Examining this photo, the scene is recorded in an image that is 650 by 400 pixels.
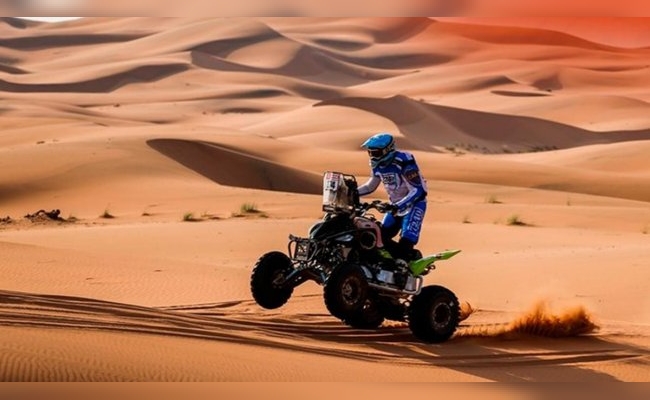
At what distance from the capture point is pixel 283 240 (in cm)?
1889

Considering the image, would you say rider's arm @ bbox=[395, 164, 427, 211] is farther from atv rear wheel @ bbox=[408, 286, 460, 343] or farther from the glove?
atv rear wheel @ bbox=[408, 286, 460, 343]

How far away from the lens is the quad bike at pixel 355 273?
945cm

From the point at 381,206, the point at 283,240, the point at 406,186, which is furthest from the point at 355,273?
the point at 283,240

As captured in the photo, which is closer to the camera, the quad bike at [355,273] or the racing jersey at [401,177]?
the quad bike at [355,273]

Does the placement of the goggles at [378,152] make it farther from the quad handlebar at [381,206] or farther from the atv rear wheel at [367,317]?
the atv rear wheel at [367,317]

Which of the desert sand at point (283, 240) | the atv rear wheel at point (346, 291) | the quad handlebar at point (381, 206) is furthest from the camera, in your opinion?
the quad handlebar at point (381, 206)

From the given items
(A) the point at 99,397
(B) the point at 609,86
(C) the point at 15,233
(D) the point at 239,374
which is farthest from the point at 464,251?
(B) the point at 609,86

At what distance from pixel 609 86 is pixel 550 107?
41110 mm

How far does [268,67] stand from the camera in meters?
111

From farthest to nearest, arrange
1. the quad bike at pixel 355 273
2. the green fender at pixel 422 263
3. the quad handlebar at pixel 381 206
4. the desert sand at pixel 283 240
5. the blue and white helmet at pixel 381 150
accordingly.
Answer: the green fender at pixel 422 263
the blue and white helmet at pixel 381 150
the quad handlebar at pixel 381 206
the quad bike at pixel 355 273
the desert sand at pixel 283 240

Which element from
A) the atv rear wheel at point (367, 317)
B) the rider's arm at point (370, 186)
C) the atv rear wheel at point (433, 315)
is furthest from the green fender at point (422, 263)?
the rider's arm at point (370, 186)

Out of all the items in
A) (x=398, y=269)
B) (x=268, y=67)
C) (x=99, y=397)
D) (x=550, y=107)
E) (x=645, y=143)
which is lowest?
(x=99, y=397)

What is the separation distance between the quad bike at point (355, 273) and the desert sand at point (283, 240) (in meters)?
0.22

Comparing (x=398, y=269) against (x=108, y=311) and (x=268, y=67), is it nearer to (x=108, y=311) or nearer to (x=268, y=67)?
(x=108, y=311)
